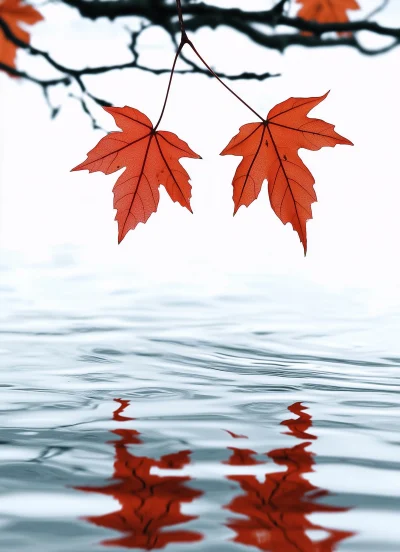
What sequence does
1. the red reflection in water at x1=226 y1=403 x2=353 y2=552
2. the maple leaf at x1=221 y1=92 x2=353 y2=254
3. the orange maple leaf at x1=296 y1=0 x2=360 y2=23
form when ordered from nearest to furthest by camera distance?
the red reflection in water at x1=226 y1=403 x2=353 y2=552 → the maple leaf at x1=221 y1=92 x2=353 y2=254 → the orange maple leaf at x1=296 y1=0 x2=360 y2=23

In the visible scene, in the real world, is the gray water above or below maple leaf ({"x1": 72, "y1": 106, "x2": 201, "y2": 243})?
below

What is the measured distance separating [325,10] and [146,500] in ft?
3.51

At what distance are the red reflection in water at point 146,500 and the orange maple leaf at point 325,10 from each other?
93cm

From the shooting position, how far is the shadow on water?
508 mm

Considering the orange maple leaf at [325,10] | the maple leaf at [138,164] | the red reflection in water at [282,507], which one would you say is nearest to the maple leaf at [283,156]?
the maple leaf at [138,164]

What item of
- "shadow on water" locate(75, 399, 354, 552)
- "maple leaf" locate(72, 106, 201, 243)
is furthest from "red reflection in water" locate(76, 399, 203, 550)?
"maple leaf" locate(72, 106, 201, 243)

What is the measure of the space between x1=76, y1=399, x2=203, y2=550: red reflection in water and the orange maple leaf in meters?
0.93

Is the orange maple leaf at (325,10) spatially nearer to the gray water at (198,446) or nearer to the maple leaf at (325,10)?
the maple leaf at (325,10)

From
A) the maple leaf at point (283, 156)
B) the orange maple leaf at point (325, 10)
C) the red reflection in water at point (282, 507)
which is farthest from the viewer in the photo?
the orange maple leaf at point (325, 10)

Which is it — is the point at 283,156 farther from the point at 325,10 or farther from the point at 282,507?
the point at 325,10

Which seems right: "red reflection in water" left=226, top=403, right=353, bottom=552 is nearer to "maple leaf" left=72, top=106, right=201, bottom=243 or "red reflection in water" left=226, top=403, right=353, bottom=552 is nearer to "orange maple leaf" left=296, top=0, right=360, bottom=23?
"maple leaf" left=72, top=106, right=201, bottom=243

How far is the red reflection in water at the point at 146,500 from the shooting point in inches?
20.0

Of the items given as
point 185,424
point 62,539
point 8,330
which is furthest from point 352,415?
point 8,330

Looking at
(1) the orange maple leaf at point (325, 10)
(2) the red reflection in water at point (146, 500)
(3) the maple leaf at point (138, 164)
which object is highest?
(1) the orange maple leaf at point (325, 10)
